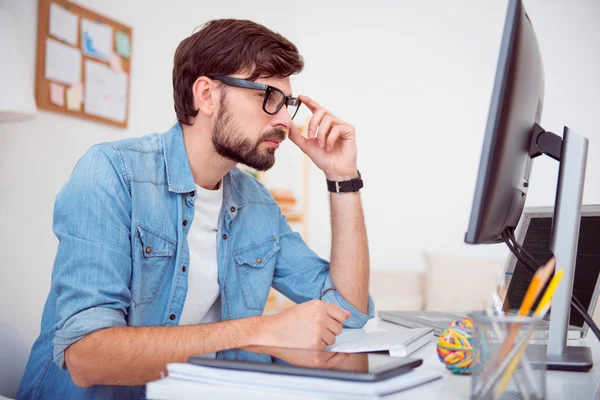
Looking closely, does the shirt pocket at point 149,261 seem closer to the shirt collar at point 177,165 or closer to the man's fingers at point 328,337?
the shirt collar at point 177,165

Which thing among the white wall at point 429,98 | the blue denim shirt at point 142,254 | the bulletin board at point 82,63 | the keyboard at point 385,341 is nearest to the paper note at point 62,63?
the bulletin board at point 82,63

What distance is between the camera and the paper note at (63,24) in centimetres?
211

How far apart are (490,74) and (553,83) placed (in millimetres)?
410

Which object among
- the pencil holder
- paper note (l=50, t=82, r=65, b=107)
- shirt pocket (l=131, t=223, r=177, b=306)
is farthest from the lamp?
the pencil holder

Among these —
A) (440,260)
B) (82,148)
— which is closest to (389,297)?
(440,260)

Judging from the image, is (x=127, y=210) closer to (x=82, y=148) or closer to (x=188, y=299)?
(x=188, y=299)

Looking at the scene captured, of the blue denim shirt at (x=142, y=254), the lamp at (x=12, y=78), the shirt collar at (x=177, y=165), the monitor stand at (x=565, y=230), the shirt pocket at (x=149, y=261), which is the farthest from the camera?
the lamp at (x=12, y=78)

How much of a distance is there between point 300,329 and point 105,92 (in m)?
1.93

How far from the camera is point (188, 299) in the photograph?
3.99 ft

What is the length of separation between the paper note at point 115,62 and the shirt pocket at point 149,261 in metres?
1.57

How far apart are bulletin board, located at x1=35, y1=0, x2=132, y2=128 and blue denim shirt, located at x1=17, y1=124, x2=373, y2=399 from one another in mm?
1064

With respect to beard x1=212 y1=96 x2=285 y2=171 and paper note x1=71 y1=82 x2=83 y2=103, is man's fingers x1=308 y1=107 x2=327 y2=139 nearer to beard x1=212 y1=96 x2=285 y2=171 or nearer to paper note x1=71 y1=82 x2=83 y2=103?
beard x1=212 y1=96 x2=285 y2=171

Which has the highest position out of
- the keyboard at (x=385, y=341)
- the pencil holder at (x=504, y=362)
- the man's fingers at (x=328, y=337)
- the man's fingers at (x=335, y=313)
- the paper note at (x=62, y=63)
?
the paper note at (x=62, y=63)

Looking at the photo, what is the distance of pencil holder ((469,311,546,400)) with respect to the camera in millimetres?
470
